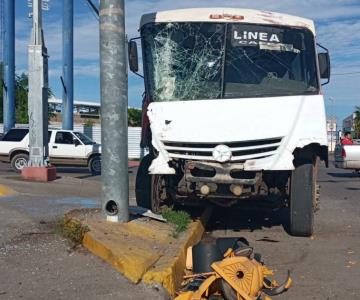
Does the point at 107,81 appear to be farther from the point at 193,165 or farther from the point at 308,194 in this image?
the point at 308,194

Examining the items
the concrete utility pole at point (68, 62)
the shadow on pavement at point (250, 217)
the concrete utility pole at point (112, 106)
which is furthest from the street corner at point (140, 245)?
the concrete utility pole at point (68, 62)

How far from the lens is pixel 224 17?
854 centimetres

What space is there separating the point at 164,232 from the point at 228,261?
211 centimetres

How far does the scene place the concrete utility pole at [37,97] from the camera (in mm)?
14883

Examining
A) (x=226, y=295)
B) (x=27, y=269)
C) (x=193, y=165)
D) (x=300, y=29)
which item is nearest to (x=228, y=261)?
(x=226, y=295)

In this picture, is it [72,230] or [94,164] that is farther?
[94,164]

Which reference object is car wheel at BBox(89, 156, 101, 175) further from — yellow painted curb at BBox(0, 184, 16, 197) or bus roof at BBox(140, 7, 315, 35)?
bus roof at BBox(140, 7, 315, 35)

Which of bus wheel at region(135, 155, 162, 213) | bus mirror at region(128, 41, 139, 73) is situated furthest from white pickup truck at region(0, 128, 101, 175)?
bus mirror at region(128, 41, 139, 73)

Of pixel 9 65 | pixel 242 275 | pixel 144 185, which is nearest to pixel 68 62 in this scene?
pixel 9 65

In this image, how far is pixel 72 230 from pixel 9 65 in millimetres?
28610

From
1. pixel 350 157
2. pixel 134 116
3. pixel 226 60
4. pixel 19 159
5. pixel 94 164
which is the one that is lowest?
pixel 94 164

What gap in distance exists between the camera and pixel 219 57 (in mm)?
8344

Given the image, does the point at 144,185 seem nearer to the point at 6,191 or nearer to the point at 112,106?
the point at 112,106

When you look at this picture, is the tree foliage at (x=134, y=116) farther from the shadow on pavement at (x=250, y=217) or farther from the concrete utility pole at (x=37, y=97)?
the shadow on pavement at (x=250, y=217)
